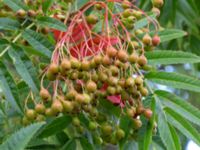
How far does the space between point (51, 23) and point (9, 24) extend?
0.40 ft

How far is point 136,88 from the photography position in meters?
1.63

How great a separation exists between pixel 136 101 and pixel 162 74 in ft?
0.64

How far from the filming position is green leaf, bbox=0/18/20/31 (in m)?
1.77

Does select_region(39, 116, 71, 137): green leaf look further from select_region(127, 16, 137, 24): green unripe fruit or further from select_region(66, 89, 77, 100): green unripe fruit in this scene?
select_region(127, 16, 137, 24): green unripe fruit

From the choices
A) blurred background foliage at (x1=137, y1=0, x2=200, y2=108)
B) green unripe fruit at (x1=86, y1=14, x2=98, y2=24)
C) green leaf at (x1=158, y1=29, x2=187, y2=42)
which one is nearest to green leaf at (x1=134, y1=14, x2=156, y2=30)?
green leaf at (x1=158, y1=29, x2=187, y2=42)

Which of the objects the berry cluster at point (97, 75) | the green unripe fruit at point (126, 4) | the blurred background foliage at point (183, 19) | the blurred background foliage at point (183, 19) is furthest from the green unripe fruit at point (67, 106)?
the blurred background foliage at point (183, 19)

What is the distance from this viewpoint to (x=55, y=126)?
1830mm

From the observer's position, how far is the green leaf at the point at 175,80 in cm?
180

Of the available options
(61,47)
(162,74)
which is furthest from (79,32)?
(162,74)

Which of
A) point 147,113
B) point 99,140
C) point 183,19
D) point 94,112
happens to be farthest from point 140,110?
point 183,19

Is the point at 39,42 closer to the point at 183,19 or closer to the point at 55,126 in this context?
the point at 55,126

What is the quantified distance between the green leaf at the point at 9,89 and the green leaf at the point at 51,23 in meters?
0.19

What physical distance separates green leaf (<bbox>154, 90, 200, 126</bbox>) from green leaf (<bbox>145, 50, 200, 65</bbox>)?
0.12 meters

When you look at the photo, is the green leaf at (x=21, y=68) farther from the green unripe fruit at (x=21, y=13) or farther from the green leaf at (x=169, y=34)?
the green leaf at (x=169, y=34)
